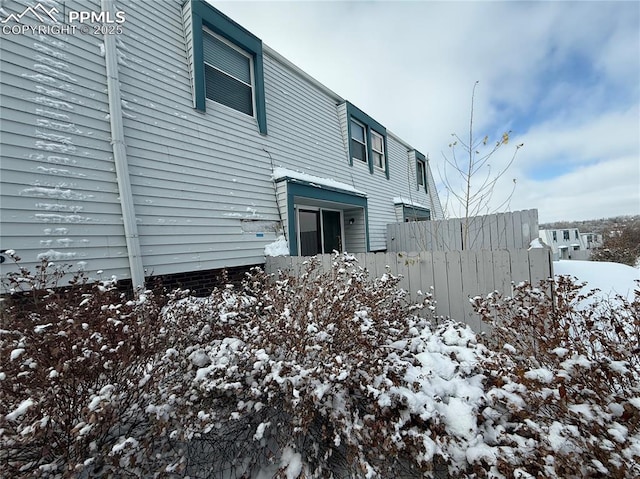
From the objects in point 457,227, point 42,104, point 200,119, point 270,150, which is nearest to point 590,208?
point 457,227

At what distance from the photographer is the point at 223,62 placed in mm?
5664

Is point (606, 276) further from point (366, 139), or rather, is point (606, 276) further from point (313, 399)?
point (366, 139)

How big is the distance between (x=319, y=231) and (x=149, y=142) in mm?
4672

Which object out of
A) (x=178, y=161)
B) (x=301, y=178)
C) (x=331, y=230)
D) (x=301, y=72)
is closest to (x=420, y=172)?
(x=331, y=230)

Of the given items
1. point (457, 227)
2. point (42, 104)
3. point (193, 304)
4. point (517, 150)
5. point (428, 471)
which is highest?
point (42, 104)

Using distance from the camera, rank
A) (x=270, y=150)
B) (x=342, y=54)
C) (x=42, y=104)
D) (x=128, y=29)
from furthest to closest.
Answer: (x=342, y=54), (x=270, y=150), (x=128, y=29), (x=42, y=104)

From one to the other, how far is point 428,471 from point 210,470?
140 cm

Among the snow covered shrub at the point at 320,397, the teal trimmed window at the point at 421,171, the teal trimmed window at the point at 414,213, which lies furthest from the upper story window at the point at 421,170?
the snow covered shrub at the point at 320,397

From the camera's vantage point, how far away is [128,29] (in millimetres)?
4359

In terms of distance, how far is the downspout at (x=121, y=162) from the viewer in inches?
150

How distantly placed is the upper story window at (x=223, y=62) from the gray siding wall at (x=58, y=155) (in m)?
1.48

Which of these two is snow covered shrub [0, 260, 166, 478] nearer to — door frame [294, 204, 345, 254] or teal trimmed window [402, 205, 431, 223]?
door frame [294, 204, 345, 254]

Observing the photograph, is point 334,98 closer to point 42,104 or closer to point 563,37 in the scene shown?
point 563,37

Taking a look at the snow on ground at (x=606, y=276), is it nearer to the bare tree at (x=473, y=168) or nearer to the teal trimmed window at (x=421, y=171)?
the bare tree at (x=473, y=168)
